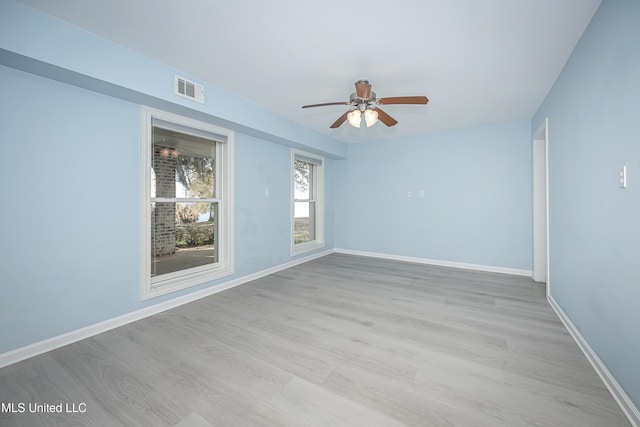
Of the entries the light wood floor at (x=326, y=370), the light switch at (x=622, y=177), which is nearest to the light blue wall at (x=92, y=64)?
the light wood floor at (x=326, y=370)

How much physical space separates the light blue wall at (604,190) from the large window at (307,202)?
3739 mm

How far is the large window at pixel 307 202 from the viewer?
5074mm

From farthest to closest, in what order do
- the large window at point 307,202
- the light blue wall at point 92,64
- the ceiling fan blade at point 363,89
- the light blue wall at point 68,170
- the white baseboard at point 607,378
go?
the large window at point 307,202 < the ceiling fan blade at point 363,89 < the light blue wall at point 68,170 < the light blue wall at point 92,64 < the white baseboard at point 607,378

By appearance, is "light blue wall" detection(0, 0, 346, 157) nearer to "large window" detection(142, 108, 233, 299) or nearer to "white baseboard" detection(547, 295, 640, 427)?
"large window" detection(142, 108, 233, 299)

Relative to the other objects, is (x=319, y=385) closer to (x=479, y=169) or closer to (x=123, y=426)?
(x=123, y=426)

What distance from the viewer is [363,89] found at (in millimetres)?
2533

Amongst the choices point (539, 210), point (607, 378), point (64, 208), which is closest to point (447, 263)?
point (539, 210)

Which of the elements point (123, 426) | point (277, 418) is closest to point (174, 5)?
point (123, 426)

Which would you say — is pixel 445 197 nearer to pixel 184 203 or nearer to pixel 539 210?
pixel 539 210

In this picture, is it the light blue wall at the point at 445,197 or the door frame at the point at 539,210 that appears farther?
the light blue wall at the point at 445,197

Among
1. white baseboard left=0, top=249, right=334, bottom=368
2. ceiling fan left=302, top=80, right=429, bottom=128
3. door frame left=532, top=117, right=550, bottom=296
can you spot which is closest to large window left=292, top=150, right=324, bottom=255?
white baseboard left=0, top=249, right=334, bottom=368

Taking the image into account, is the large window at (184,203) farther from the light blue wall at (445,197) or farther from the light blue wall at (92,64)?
the light blue wall at (445,197)

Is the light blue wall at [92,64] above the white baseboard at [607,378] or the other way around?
above

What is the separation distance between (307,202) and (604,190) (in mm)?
4408
